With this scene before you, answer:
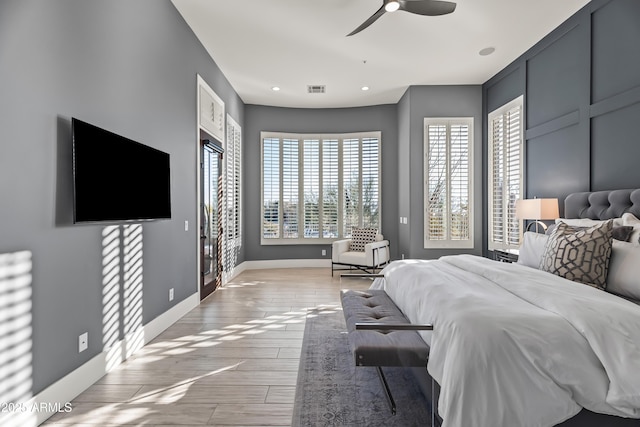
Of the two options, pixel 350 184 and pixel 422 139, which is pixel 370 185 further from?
pixel 422 139

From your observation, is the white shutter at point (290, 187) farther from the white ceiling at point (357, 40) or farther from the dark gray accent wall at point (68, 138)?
the dark gray accent wall at point (68, 138)

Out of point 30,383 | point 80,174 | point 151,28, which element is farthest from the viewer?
point 151,28

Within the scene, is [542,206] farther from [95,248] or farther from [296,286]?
[95,248]

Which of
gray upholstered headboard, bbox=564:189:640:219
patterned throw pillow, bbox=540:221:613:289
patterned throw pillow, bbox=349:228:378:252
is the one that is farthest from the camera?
patterned throw pillow, bbox=349:228:378:252

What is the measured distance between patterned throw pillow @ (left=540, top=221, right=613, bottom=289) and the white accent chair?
12.0 feet

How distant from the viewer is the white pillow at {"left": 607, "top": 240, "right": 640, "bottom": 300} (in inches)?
86.4

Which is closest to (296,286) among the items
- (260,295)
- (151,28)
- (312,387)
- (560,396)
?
(260,295)

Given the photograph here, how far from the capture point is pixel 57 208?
209 cm

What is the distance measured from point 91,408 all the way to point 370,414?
172cm

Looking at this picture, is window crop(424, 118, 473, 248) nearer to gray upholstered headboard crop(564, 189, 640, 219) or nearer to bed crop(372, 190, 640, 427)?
gray upholstered headboard crop(564, 189, 640, 219)

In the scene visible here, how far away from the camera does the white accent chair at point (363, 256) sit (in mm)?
6164

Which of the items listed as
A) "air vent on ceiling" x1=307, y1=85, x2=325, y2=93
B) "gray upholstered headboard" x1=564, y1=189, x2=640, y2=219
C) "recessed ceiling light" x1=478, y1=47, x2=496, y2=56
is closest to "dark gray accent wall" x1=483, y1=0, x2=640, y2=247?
"gray upholstered headboard" x1=564, y1=189, x2=640, y2=219

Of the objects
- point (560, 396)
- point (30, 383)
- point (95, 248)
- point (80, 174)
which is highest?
point (80, 174)

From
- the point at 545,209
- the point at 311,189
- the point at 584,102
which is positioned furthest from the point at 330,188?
the point at 584,102
